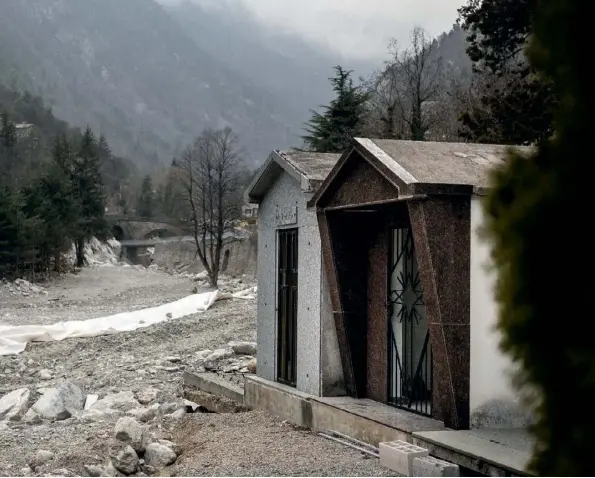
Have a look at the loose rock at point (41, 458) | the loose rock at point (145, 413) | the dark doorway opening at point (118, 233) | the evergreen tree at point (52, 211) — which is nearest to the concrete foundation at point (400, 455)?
the loose rock at point (41, 458)

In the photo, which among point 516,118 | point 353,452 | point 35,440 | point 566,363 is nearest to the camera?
point 566,363

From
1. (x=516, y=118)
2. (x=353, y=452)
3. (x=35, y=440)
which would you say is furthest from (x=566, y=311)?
(x=516, y=118)

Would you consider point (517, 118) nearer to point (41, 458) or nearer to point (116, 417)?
point (116, 417)

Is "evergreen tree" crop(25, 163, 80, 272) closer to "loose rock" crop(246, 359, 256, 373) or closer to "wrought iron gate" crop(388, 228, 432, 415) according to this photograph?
"loose rock" crop(246, 359, 256, 373)

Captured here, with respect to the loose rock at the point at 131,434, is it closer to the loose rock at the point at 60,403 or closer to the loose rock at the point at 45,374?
the loose rock at the point at 60,403

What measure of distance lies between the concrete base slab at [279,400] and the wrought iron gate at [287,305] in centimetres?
26

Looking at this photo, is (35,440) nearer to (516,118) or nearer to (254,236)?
(516,118)

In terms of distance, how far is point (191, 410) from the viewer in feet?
41.1

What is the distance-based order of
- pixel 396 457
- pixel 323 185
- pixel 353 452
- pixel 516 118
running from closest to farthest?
pixel 396 457 < pixel 353 452 < pixel 323 185 < pixel 516 118

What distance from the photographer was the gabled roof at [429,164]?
7.54 metres

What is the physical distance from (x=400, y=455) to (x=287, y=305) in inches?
168

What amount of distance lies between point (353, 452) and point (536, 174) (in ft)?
20.0

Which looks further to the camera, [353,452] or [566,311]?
[353,452]

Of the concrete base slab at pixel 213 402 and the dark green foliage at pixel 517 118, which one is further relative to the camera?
the dark green foliage at pixel 517 118
